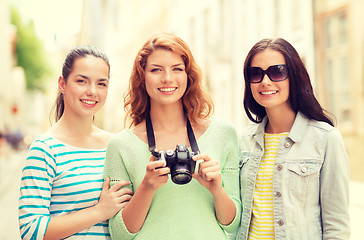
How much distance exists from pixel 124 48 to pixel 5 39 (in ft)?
38.4

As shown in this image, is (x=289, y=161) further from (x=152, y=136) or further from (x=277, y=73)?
(x=152, y=136)

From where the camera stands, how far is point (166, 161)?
2.02 meters

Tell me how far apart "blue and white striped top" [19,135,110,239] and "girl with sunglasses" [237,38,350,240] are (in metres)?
0.91

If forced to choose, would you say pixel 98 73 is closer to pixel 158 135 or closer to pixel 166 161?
pixel 158 135

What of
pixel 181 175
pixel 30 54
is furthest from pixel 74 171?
pixel 30 54

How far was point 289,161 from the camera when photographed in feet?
7.73

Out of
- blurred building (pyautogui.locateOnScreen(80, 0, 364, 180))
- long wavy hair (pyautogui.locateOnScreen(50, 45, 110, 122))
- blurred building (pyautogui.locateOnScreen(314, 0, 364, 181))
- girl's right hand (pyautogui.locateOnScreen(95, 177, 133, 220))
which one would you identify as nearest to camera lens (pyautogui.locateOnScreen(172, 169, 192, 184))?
girl's right hand (pyautogui.locateOnScreen(95, 177, 133, 220))

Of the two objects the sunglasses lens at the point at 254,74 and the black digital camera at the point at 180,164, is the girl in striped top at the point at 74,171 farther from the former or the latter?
the sunglasses lens at the point at 254,74

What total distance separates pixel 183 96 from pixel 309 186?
3.05 ft

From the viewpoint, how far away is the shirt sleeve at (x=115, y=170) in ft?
7.51

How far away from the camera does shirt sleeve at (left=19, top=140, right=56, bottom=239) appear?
220 centimetres

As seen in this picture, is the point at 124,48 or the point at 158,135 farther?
the point at 124,48

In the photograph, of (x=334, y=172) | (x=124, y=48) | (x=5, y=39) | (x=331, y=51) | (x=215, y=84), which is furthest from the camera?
(x=5, y=39)

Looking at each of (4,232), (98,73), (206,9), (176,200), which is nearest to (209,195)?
(176,200)
